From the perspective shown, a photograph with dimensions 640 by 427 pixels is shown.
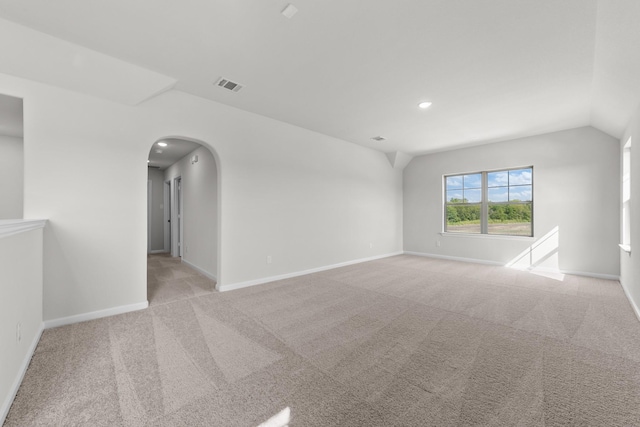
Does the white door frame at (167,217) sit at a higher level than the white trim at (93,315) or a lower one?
higher

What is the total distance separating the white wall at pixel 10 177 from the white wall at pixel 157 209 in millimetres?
3511

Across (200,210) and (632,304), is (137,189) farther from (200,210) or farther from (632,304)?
(632,304)

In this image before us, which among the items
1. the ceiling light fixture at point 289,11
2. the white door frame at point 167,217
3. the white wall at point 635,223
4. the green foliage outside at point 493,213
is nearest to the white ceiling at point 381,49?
the ceiling light fixture at point 289,11

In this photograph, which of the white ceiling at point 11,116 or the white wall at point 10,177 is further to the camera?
the white wall at point 10,177

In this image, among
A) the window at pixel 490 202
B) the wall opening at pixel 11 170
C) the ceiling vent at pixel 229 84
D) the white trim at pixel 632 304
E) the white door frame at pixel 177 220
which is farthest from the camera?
the white door frame at pixel 177 220

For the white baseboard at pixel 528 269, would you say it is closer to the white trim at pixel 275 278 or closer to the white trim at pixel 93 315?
the white trim at pixel 275 278

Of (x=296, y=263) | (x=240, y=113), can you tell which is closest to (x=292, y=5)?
(x=240, y=113)

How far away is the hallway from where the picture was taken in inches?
134

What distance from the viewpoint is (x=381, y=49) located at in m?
2.40

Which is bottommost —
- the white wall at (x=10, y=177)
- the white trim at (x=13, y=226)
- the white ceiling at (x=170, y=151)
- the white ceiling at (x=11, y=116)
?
the white trim at (x=13, y=226)

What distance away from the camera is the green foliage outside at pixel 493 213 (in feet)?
17.5

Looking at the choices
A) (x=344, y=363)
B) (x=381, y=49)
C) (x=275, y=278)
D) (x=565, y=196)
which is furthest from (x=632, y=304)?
(x=275, y=278)

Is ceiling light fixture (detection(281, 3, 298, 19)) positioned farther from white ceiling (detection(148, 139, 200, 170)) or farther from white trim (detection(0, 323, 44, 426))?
white ceiling (detection(148, 139, 200, 170))

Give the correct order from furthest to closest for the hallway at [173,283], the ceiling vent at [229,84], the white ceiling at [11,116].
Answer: the hallway at [173,283], the ceiling vent at [229,84], the white ceiling at [11,116]
